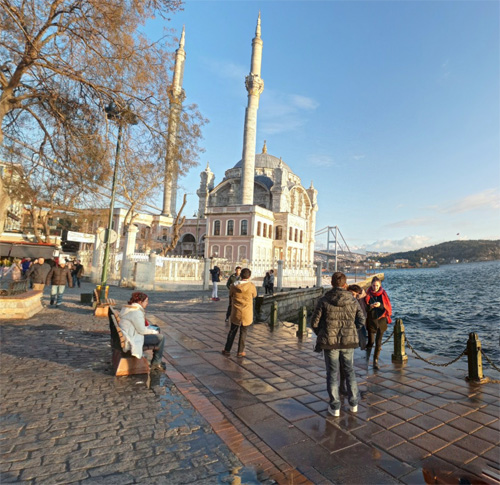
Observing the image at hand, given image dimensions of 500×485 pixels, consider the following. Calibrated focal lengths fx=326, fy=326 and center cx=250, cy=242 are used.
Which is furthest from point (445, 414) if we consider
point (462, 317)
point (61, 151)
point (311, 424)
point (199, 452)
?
point (462, 317)

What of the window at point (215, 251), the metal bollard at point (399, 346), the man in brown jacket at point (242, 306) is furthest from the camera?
the window at point (215, 251)

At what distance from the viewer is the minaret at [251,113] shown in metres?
39.2

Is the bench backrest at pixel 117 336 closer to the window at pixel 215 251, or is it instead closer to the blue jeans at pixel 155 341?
the blue jeans at pixel 155 341

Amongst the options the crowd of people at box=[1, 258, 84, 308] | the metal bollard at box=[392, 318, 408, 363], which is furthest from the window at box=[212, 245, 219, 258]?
the metal bollard at box=[392, 318, 408, 363]

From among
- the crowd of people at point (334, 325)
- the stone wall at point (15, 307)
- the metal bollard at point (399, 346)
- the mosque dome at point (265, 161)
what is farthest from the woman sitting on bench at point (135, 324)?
the mosque dome at point (265, 161)

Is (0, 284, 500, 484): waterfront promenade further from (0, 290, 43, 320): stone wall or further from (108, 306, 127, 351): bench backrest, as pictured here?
(0, 290, 43, 320): stone wall

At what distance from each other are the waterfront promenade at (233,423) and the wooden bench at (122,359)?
0.54ft

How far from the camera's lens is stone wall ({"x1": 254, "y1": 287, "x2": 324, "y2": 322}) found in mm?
10148

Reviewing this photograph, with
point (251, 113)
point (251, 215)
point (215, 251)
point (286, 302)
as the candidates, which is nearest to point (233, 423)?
point (286, 302)

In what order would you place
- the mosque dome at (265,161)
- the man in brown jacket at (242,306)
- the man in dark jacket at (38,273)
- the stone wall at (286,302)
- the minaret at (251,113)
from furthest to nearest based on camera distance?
the mosque dome at (265,161) < the minaret at (251,113) < the man in dark jacket at (38,273) < the stone wall at (286,302) < the man in brown jacket at (242,306)

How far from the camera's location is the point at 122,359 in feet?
14.6

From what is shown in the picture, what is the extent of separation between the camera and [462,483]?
2.51 metres

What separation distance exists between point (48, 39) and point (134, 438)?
7301mm

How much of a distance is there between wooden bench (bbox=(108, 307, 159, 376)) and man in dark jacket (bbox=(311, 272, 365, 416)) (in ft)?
8.15
